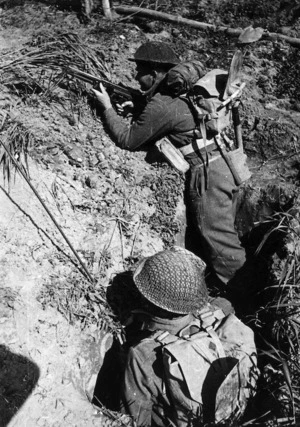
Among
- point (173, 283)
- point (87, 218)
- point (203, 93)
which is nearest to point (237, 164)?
point (203, 93)

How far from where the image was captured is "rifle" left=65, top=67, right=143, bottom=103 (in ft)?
15.8

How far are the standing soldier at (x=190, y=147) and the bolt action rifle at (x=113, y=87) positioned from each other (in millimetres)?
83

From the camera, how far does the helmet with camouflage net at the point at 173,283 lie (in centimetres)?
350

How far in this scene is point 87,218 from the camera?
4422 millimetres

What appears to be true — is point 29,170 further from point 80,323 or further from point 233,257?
point 233,257

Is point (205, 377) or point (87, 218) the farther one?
point (87, 218)

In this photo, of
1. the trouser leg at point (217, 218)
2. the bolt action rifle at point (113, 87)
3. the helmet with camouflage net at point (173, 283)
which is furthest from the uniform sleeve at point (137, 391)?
the bolt action rifle at point (113, 87)

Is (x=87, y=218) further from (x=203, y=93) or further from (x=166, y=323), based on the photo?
(x=203, y=93)

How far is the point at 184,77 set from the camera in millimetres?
4453

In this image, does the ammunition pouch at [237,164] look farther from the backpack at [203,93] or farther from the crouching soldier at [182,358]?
the crouching soldier at [182,358]

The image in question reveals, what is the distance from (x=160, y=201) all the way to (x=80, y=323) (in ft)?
4.63

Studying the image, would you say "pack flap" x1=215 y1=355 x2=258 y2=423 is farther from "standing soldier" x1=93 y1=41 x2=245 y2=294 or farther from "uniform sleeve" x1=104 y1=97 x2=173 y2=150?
"uniform sleeve" x1=104 y1=97 x2=173 y2=150

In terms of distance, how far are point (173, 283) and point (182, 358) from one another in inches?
20.0

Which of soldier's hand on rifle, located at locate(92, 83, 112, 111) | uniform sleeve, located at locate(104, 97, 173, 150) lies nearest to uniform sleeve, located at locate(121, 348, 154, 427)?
uniform sleeve, located at locate(104, 97, 173, 150)
